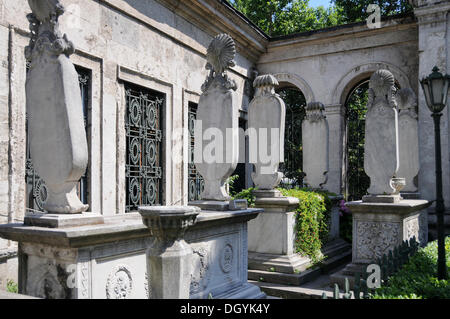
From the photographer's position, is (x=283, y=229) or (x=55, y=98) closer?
(x=55, y=98)

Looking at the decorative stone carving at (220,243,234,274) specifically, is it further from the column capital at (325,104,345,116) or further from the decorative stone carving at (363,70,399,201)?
the column capital at (325,104,345,116)

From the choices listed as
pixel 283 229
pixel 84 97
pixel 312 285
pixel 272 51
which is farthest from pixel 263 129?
pixel 272 51

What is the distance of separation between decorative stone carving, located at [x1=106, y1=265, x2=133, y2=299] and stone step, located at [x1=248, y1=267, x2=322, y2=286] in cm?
319

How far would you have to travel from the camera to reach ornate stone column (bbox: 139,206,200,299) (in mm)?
2682

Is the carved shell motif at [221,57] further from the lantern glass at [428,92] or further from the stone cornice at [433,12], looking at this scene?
the stone cornice at [433,12]

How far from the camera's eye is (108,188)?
761 cm

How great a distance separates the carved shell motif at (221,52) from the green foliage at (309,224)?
2.83 meters

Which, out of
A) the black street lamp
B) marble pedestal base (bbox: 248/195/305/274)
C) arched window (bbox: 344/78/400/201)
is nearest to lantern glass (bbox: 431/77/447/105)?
the black street lamp

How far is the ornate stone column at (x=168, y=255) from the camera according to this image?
268 centimetres

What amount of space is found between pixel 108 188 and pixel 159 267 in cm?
521

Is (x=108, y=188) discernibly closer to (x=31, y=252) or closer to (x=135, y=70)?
(x=135, y=70)

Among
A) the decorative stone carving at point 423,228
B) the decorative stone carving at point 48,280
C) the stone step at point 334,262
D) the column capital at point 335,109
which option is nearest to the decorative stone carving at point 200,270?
the decorative stone carving at point 48,280

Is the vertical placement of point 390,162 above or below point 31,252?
above
